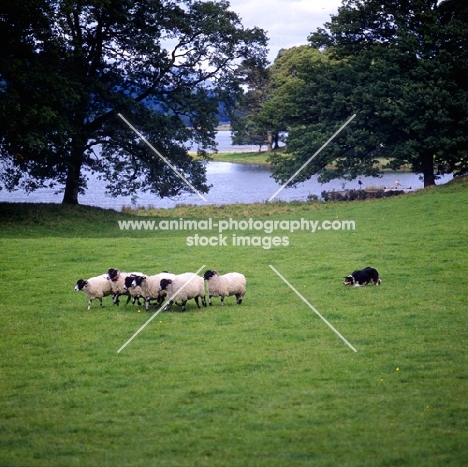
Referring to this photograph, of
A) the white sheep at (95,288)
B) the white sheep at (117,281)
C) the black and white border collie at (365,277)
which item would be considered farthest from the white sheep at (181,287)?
the black and white border collie at (365,277)

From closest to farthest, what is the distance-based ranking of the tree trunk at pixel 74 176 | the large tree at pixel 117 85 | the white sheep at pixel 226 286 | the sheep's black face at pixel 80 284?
the sheep's black face at pixel 80 284 → the white sheep at pixel 226 286 → the large tree at pixel 117 85 → the tree trunk at pixel 74 176

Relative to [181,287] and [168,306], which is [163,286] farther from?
[168,306]

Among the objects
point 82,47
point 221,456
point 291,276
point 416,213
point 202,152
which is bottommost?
point 221,456

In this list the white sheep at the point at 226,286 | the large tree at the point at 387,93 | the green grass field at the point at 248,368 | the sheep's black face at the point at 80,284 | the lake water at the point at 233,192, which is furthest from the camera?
the lake water at the point at 233,192

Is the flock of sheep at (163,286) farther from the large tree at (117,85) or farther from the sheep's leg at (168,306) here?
the large tree at (117,85)

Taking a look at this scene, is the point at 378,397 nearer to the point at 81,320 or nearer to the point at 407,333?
the point at 407,333

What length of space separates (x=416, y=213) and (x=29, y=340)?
25457 millimetres

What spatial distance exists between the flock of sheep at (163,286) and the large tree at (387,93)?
3012 centimetres

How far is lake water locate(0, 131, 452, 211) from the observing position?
2211 inches

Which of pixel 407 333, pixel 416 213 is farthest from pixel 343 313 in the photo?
pixel 416 213

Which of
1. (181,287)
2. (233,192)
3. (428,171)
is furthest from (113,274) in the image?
(233,192)

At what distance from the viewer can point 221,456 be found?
30.1 ft

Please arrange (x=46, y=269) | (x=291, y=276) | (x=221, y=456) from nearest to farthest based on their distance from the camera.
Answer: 1. (x=221, y=456)
2. (x=291, y=276)
3. (x=46, y=269)

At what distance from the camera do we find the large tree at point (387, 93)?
4588 centimetres
